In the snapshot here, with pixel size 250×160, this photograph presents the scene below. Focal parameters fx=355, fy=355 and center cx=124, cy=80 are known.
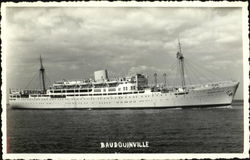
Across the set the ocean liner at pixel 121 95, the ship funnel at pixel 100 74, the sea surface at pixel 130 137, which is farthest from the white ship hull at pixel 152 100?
the sea surface at pixel 130 137

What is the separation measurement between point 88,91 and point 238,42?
21367 millimetres

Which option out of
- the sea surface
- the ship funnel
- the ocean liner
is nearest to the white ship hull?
the ocean liner

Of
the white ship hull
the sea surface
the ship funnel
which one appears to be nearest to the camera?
the sea surface

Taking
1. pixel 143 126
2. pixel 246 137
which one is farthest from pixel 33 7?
pixel 246 137

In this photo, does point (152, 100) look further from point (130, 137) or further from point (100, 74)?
point (130, 137)

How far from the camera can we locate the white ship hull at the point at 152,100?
109 feet

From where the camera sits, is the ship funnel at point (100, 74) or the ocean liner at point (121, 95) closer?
the ship funnel at point (100, 74)

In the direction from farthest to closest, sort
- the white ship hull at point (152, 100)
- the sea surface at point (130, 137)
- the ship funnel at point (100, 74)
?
the white ship hull at point (152, 100)
the ship funnel at point (100, 74)
the sea surface at point (130, 137)

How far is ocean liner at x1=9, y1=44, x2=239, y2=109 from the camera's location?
3322 cm

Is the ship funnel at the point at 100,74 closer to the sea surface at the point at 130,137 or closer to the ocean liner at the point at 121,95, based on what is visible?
the ocean liner at the point at 121,95

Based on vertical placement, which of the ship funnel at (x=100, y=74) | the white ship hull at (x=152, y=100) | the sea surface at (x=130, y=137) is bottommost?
the sea surface at (x=130, y=137)

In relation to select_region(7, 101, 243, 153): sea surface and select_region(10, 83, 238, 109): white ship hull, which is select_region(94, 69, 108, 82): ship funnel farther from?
select_region(10, 83, 238, 109): white ship hull

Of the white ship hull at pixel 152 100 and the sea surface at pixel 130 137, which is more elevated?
the white ship hull at pixel 152 100

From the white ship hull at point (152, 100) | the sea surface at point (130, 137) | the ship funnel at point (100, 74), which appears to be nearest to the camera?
the sea surface at point (130, 137)
